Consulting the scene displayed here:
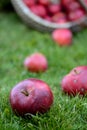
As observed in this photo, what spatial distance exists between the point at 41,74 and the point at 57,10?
2029 millimetres

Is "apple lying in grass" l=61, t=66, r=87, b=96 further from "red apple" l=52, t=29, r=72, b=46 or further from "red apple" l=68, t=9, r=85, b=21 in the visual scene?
"red apple" l=68, t=9, r=85, b=21

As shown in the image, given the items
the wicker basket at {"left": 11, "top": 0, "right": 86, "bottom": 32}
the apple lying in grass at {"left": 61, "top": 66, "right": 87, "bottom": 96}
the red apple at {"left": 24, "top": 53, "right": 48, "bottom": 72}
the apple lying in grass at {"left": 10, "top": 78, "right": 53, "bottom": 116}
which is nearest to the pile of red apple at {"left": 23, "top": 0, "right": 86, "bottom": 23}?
the wicker basket at {"left": 11, "top": 0, "right": 86, "bottom": 32}

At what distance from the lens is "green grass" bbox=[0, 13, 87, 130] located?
92.9 inches

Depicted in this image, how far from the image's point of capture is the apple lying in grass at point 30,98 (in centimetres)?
233

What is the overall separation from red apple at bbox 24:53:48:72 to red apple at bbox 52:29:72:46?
2.94ft

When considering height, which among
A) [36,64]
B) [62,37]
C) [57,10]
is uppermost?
[57,10]

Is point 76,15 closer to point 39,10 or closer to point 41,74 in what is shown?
point 39,10

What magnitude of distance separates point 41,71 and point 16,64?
394 millimetres

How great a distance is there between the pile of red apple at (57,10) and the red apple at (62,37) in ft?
1.57

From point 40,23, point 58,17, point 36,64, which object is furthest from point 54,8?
point 36,64

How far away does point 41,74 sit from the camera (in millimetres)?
4105

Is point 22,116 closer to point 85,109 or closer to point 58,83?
point 85,109

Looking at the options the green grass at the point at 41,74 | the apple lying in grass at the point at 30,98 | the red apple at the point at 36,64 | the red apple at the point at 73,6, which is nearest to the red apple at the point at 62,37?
the green grass at the point at 41,74

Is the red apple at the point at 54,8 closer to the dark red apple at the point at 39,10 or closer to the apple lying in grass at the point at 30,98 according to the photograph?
the dark red apple at the point at 39,10
